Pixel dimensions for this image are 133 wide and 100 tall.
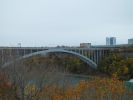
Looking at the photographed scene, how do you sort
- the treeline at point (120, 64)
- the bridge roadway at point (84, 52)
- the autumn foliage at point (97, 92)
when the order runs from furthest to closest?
the treeline at point (120, 64) < the bridge roadway at point (84, 52) < the autumn foliage at point (97, 92)

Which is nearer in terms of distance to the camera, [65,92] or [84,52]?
[65,92]

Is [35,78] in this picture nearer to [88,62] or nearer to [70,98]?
[70,98]

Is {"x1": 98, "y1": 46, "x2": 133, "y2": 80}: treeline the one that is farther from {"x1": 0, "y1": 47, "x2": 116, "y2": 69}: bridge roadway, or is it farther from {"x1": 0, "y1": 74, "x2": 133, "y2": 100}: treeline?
{"x1": 0, "y1": 74, "x2": 133, "y2": 100}: treeline

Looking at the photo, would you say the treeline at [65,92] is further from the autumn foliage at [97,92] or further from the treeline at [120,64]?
the treeline at [120,64]

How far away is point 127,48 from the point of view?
1778 inches

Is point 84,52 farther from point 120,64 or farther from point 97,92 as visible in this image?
point 97,92

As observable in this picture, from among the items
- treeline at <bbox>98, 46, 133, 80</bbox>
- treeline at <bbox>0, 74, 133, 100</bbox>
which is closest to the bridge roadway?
treeline at <bbox>98, 46, 133, 80</bbox>

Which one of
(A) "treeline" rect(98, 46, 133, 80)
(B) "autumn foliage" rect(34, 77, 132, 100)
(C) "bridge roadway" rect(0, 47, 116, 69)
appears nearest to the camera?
(B) "autumn foliage" rect(34, 77, 132, 100)

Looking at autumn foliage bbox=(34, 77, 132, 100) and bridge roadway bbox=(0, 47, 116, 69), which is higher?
bridge roadway bbox=(0, 47, 116, 69)

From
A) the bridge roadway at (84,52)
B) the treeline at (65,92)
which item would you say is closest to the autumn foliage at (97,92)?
the treeline at (65,92)

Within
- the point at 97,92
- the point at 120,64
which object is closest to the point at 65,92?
the point at 97,92

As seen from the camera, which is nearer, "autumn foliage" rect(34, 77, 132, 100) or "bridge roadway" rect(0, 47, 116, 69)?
"autumn foliage" rect(34, 77, 132, 100)

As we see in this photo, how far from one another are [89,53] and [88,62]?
4.75 feet

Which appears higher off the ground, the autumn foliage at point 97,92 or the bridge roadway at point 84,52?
the bridge roadway at point 84,52
